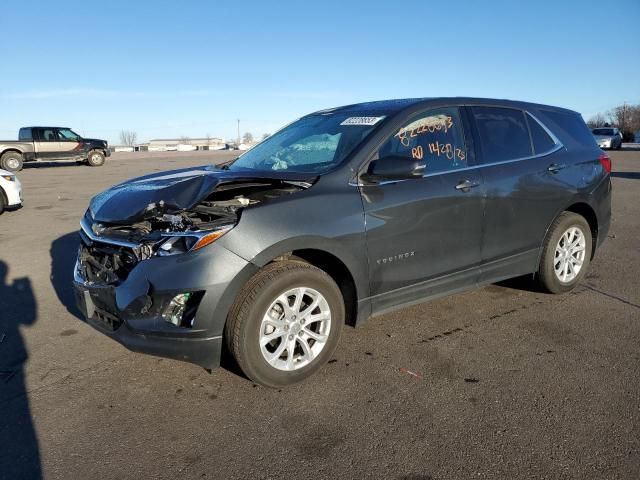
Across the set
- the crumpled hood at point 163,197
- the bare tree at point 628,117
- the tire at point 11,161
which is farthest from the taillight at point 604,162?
the bare tree at point 628,117

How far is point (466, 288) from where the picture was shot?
154 inches

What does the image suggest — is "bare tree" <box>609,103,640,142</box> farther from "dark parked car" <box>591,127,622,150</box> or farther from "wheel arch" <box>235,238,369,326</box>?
"wheel arch" <box>235,238,369,326</box>

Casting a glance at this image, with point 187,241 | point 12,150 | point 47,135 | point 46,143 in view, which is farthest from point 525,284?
point 47,135

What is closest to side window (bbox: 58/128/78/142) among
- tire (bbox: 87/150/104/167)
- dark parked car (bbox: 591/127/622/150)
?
tire (bbox: 87/150/104/167)

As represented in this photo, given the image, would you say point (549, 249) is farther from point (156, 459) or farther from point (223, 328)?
point (156, 459)

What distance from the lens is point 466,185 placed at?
3.73 metres

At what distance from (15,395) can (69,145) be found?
23504mm

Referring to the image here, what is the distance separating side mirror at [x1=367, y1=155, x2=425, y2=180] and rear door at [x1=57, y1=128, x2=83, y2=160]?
23.9 meters

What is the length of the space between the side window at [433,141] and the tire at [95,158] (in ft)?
79.9

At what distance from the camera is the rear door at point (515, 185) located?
395cm

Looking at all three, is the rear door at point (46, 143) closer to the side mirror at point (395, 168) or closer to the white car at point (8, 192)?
the white car at point (8, 192)

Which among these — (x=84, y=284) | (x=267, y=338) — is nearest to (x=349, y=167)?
(x=267, y=338)

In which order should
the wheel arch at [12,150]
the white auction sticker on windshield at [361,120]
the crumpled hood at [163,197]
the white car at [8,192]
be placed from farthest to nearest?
the wheel arch at [12,150], the white car at [8,192], the white auction sticker on windshield at [361,120], the crumpled hood at [163,197]

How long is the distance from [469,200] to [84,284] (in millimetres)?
2831
